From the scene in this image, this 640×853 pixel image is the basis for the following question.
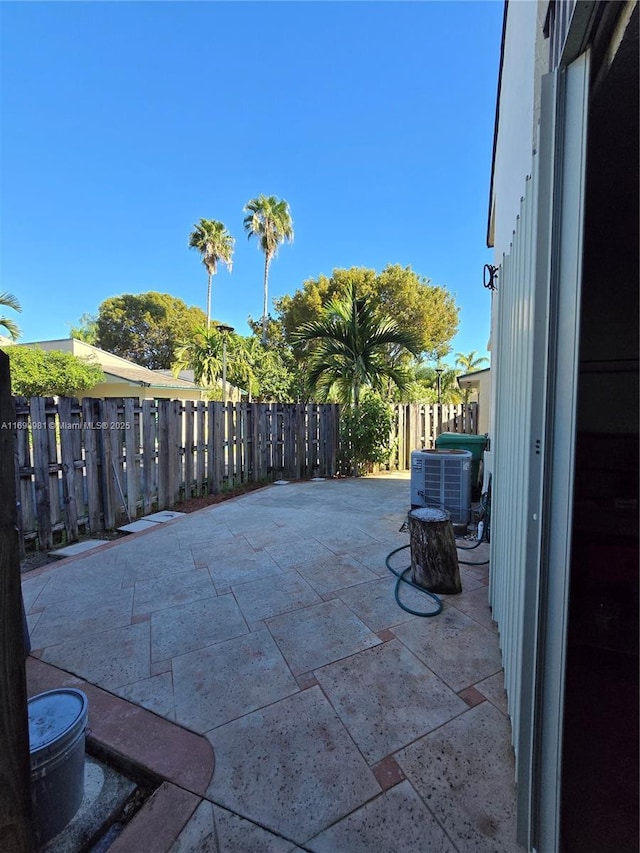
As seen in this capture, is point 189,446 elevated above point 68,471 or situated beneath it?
elevated above

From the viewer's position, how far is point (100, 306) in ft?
89.4

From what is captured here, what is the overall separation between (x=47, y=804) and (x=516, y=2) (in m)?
6.08

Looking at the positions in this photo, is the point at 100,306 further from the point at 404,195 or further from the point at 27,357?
the point at 404,195

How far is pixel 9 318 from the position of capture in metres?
10.2

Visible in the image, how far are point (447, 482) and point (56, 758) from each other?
12.7 ft

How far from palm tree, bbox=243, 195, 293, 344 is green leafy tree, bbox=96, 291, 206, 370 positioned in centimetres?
987

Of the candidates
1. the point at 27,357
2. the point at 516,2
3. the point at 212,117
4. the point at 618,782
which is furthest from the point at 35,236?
the point at 618,782

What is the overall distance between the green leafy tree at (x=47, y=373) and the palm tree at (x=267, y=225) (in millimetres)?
8091

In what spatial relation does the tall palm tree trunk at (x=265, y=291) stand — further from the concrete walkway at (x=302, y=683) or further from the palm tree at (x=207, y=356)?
the concrete walkway at (x=302, y=683)

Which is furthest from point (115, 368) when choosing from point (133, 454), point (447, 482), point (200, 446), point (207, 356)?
point (447, 482)

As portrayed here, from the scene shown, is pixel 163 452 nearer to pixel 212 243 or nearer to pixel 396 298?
pixel 396 298

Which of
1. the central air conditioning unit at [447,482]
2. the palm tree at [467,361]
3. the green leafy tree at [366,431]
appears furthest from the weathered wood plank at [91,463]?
the palm tree at [467,361]

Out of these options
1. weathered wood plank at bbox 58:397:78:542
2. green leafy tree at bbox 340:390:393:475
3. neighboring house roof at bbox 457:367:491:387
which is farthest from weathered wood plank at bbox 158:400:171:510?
neighboring house roof at bbox 457:367:491:387

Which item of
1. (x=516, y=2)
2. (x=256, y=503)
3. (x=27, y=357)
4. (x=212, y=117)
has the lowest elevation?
(x=256, y=503)
